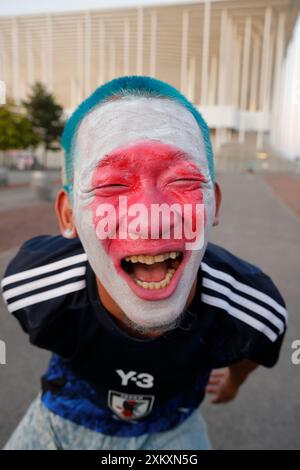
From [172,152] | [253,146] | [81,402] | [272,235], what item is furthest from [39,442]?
[253,146]

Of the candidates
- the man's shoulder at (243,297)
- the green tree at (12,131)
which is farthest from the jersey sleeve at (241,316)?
the green tree at (12,131)

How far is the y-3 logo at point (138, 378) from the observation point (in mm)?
1504

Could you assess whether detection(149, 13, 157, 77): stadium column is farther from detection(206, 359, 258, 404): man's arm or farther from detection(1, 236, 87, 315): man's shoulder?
detection(1, 236, 87, 315): man's shoulder

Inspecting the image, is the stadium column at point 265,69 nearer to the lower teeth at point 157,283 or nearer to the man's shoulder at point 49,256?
the man's shoulder at point 49,256

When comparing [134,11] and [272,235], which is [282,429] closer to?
[272,235]

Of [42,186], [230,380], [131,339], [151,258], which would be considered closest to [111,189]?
[151,258]

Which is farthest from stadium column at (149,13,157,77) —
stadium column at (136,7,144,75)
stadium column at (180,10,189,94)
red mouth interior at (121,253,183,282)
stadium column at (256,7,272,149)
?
red mouth interior at (121,253,183,282)

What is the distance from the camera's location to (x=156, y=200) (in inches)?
40.1

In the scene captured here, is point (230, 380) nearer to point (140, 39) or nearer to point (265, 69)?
point (140, 39)

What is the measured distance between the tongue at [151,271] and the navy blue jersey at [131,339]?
37 centimetres

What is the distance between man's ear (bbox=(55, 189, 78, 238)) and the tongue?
0.41m

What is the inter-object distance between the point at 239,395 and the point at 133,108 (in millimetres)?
2202

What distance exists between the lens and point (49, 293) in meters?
1.55

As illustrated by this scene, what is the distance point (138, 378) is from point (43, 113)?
31.2 m
